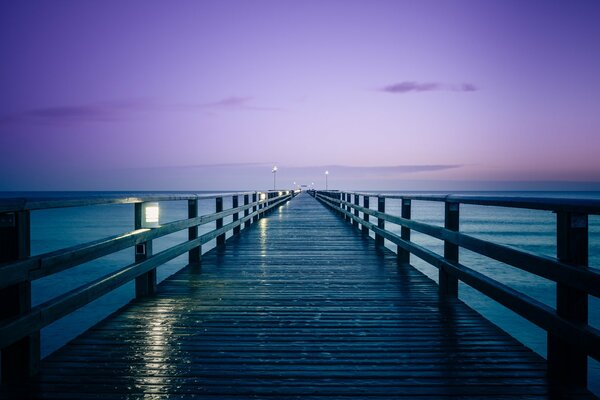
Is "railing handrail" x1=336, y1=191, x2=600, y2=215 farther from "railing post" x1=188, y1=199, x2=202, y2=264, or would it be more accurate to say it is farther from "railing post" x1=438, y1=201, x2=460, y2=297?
"railing post" x1=188, y1=199, x2=202, y2=264

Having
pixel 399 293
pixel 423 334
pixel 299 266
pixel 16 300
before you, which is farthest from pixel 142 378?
pixel 299 266

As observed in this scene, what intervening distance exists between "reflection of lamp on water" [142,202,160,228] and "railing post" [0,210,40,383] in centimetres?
201

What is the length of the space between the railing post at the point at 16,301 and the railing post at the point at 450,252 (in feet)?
12.2

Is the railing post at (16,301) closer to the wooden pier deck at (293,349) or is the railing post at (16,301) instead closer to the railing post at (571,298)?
the wooden pier deck at (293,349)

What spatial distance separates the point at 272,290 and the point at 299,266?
171 centimetres

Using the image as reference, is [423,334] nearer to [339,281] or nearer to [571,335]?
[571,335]

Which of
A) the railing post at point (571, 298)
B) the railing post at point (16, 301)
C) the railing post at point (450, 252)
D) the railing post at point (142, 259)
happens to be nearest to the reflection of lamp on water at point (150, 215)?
the railing post at point (142, 259)

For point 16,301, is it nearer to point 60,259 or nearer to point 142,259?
point 60,259

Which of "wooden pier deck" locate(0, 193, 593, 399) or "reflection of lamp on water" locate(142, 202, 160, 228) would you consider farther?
"reflection of lamp on water" locate(142, 202, 160, 228)

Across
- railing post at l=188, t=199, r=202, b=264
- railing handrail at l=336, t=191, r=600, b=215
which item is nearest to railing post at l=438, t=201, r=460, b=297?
railing handrail at l=336, t=191, r=600, b=215

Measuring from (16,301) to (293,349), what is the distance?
1917 millimetres

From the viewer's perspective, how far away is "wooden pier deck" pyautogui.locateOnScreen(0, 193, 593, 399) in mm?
2723

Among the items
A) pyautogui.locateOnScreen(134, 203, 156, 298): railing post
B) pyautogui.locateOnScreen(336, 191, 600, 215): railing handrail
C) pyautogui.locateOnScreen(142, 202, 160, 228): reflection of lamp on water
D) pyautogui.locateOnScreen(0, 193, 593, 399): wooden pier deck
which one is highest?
pyautogui.locateOnScreen(336, 191, 600, 215): railing handrail

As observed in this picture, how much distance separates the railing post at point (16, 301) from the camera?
2684 mm
